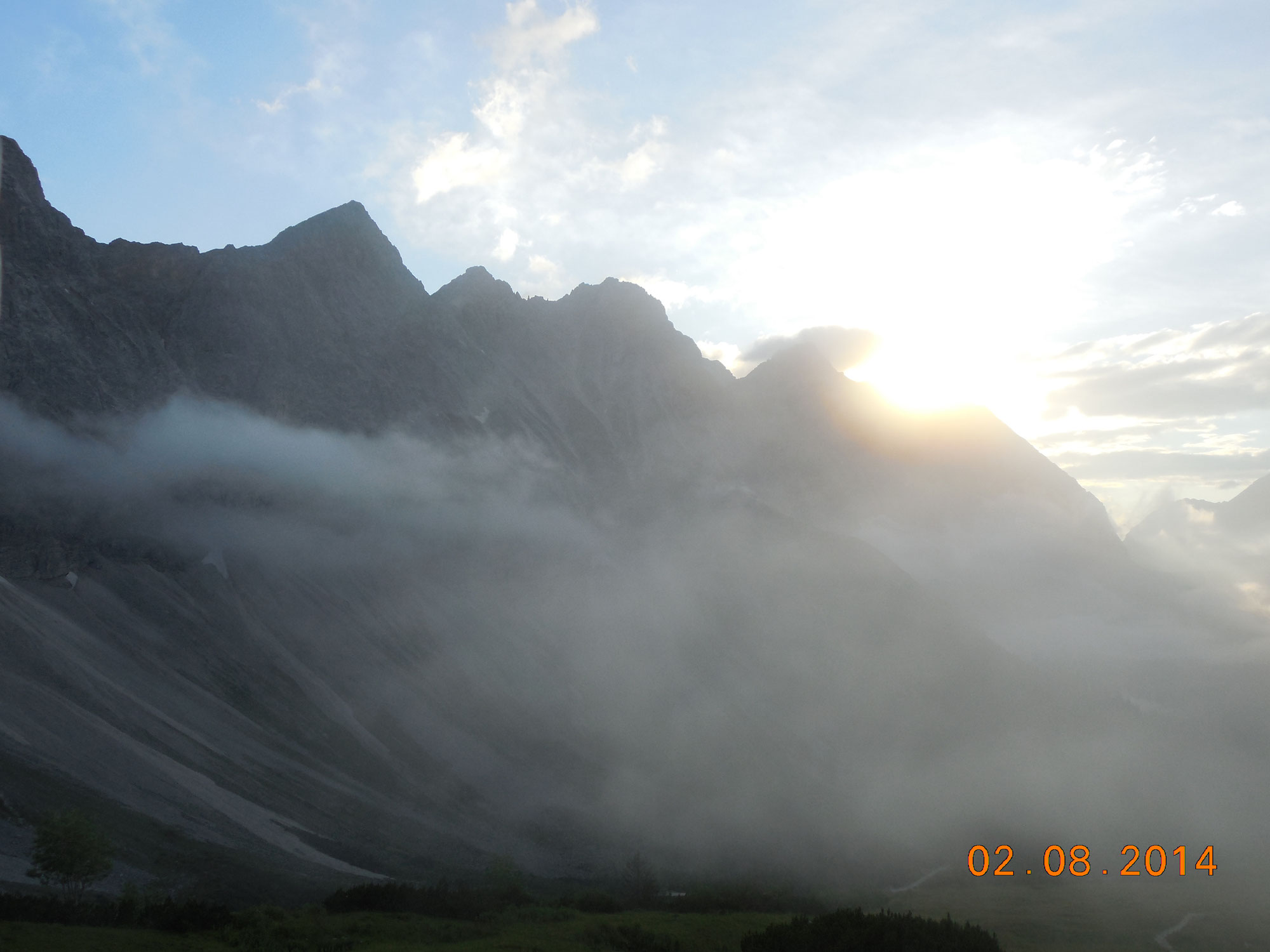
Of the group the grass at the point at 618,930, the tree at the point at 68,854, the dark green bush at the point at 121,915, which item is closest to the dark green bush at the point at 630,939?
the grass at the point at 618,930

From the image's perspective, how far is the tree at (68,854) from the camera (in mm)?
48188

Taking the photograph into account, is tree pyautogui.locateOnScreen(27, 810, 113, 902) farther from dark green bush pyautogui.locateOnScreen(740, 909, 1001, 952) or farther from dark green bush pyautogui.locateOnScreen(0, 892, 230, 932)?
dark green bush pyautogui.locateOnScreen(740, 909, 1001, 952)

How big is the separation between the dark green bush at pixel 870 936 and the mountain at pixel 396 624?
49875mm

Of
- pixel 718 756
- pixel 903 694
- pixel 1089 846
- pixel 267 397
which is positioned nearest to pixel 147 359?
pixel 267 397

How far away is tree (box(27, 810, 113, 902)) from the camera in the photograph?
4819cm

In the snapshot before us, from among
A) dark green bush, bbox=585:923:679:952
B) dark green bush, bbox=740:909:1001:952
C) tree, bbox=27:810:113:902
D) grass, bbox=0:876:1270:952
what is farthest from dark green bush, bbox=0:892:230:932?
dark green bush, bbox=740:909:1001:952

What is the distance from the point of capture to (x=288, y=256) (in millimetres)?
171125

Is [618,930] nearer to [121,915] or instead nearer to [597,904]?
[597,904]

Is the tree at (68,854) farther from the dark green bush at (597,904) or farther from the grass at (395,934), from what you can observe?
the dark green bush at (597,904)

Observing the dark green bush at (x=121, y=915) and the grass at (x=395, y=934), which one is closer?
the grass at (x=395, y=934)

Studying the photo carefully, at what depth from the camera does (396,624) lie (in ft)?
438

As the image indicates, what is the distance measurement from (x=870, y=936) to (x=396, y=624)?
114 meters

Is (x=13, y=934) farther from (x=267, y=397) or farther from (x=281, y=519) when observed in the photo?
(x=267, y=397)

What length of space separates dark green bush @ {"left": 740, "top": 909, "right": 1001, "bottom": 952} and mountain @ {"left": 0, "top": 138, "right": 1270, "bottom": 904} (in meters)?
49.9
